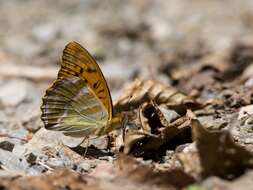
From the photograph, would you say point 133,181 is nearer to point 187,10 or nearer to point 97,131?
point 97,131

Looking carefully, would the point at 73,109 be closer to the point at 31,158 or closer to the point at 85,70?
the point at 85,70

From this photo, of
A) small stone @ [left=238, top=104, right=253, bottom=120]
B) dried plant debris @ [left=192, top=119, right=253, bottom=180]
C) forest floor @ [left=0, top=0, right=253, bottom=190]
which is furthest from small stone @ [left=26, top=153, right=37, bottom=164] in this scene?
small stone @ [left=238, top=104, right=253, bottom=120]

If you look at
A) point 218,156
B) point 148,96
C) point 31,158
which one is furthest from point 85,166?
point 148,96

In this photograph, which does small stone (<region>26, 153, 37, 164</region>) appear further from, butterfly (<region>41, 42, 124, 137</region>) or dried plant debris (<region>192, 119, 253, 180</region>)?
dried plant debris (<region>192, 119, 253, 180</region>)

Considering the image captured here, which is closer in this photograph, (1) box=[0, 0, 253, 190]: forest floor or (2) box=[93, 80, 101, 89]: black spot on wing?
(1) box=[0, 0, 253, 190]: forest floor

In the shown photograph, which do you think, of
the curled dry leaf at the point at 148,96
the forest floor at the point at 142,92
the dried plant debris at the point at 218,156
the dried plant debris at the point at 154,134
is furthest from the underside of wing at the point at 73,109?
the dried plant debris at the point at 218,156

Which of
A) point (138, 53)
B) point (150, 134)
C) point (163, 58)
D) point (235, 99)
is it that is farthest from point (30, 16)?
point (150, 134)

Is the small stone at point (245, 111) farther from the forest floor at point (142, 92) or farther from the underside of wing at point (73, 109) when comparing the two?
the underside of wing at point (73, 109)
